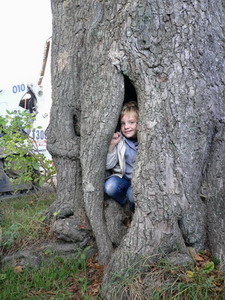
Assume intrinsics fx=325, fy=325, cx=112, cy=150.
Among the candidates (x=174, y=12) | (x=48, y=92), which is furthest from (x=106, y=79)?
(x=48, y=92)

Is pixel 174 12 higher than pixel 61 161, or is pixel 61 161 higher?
pixel 174 12

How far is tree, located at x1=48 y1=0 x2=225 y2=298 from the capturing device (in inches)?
122

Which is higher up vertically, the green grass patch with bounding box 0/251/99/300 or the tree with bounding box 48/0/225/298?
the tree with bounding box 48/0/225/298

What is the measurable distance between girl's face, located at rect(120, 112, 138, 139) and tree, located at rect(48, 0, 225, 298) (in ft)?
1.23

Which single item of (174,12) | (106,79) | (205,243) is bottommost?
(205,243)

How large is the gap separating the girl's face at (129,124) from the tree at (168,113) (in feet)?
1.23

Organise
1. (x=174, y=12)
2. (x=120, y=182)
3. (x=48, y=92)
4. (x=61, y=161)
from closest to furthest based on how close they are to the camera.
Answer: (x=174, y=12)
(x=120, y=182)
(x=61, y=161)
(x=48, y=92)

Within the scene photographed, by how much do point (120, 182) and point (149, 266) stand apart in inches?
40.7

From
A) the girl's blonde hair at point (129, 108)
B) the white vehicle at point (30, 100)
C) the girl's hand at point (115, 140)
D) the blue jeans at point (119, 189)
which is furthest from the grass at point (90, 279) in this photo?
the white vehicle at point (30, 100)

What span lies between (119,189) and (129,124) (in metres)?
0.75

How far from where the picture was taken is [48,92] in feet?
46.6

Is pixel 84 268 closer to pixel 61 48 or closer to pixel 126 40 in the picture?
pixel 126 40

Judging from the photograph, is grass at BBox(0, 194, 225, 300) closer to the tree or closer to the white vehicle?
the tree

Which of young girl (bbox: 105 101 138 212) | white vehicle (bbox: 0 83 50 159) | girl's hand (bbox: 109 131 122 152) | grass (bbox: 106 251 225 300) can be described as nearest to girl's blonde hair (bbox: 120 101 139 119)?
young girl (bbox: 105 101 138 212)
